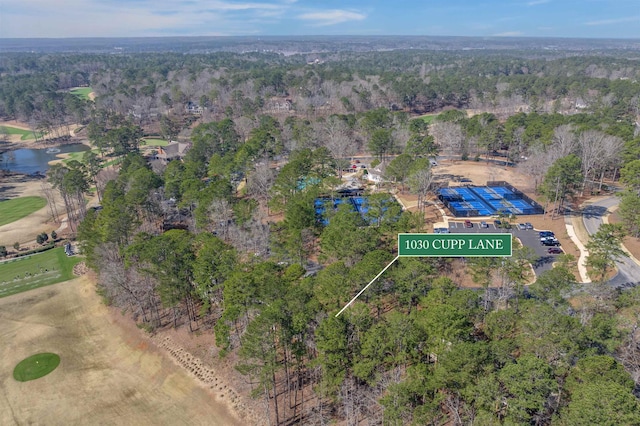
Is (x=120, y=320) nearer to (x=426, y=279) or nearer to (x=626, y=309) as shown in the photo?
(x=426, y=279)

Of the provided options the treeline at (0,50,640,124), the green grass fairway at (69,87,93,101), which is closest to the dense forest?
the treeline at (0,50,640,124)

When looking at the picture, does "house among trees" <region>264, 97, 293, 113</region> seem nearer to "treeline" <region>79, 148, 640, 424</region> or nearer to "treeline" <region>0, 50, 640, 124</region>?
"treeline" <region>0, 50, 640, 124</region>

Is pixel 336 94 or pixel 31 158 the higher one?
pixel 336 94

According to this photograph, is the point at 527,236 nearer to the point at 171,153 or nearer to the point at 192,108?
the point at 171,153

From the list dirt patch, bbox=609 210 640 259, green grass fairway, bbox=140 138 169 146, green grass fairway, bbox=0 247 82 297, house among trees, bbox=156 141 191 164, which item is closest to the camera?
dirt patch, bbox=609 210 640 259

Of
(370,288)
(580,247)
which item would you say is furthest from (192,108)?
(370,288)

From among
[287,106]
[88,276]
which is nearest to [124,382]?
[88,276]

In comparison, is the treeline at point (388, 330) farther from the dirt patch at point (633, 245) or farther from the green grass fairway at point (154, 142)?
the green grass fairway at point (154, 142)
